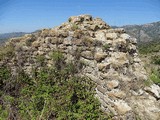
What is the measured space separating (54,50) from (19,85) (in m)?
2.31

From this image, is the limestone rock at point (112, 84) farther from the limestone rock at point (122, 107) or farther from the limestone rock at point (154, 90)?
the limestone rock at point (154, 90)

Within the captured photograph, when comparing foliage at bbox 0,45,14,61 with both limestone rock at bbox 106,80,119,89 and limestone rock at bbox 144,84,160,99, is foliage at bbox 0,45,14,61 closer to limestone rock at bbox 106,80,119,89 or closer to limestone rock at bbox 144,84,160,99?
limestone rock at bbox 106,80,119,89

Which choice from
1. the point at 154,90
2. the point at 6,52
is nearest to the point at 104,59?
the point at 154,90

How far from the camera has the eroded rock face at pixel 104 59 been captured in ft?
30.8

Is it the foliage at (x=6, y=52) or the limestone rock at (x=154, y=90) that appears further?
the foliage at (x=6, y=52)

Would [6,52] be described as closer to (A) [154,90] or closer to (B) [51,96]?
(B) [51,96]

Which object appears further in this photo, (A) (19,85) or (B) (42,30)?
(B) (42,30)

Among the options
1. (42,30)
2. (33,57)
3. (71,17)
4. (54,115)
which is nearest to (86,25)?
(71,17)

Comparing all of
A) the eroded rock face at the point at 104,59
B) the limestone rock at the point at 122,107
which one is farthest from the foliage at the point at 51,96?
the limestone rock at the point at 122,107

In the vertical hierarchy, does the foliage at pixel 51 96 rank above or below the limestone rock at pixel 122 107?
above

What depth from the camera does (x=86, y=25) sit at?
13.1 meters

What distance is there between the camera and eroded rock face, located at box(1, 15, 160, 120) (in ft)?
30.8

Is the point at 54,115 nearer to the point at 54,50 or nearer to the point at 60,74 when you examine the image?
the point at 60,74

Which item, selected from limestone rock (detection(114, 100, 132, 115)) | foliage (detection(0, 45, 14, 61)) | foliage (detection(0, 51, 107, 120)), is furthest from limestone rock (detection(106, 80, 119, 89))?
foliage (detection(0, 45, 14, 61))
